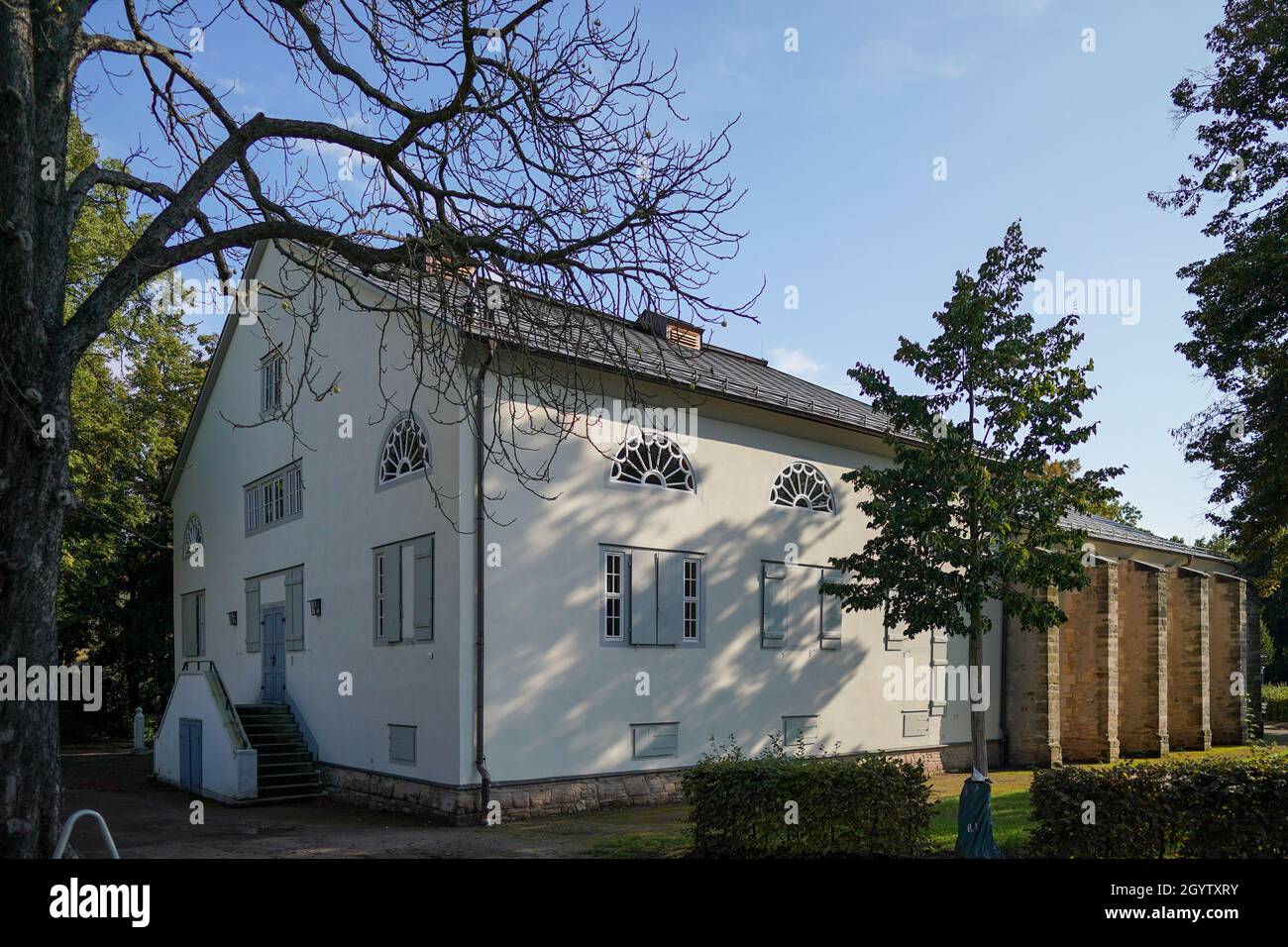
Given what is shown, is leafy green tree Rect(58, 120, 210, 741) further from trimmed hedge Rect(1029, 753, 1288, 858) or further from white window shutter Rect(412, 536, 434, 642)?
trimmed hedge Rect(1029, 753, 1288, 858)

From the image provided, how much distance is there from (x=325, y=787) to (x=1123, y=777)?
44.3 feet

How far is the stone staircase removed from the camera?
17745 mm

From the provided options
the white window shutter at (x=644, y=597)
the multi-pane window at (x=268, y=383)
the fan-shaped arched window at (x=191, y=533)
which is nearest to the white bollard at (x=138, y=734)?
the fan-shaped arched window at (x=191, y=533)

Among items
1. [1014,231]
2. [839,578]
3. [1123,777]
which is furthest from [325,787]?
[1014,231]

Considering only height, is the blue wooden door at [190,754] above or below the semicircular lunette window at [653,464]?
below

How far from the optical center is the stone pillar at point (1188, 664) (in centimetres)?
2761

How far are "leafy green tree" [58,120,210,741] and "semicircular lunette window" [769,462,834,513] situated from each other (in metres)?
15.8

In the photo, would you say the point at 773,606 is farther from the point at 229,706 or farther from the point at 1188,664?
the point at 1188,664

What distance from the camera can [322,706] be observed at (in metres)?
18.2

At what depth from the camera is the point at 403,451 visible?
16266mm

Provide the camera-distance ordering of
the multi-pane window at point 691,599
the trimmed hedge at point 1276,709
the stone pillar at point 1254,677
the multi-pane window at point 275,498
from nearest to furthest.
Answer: the multi-pane window at point 691,599 → the multi-pane window at point 275,498 → the stone pillar at point 1254,677 → the trimmed hedge at point 1276,709

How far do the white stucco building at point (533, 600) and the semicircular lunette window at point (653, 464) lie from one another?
0.16ft
